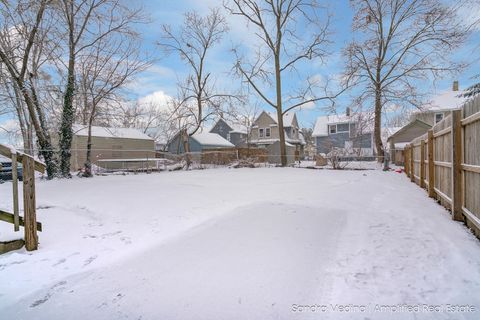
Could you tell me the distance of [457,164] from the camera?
3662 mm

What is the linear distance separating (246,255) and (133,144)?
23250 mm

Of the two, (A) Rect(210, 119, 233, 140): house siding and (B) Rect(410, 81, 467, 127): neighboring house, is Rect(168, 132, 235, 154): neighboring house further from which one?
(B) Rect(410, 81, 467, 127): neighboring house

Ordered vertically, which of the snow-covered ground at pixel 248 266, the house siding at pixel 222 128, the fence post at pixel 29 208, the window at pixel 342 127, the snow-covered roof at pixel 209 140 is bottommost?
the snow-covered ground at pixel 248 266

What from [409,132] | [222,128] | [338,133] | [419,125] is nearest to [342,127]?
[338,133]

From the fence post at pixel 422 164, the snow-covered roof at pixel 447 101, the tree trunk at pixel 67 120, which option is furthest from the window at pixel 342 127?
the tree trunk at pixel 67 120

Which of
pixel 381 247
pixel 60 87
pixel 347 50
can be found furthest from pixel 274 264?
pixel 347 50

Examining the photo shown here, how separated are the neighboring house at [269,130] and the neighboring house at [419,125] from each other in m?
10.6

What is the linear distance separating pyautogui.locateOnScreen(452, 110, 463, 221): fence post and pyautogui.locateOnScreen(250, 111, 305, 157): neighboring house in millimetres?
27839

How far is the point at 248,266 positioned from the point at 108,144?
2274 centimetres

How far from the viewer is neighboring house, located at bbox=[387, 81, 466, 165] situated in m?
18.9

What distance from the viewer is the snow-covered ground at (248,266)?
1992 millimetres

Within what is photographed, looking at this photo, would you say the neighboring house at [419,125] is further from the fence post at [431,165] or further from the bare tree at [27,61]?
the bare tree at [27,61]

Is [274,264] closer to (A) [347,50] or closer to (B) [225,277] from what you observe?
(B) [225,277]

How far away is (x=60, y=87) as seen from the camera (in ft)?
37.4
